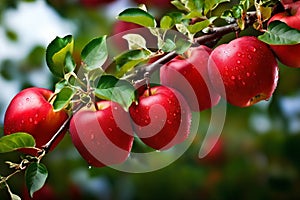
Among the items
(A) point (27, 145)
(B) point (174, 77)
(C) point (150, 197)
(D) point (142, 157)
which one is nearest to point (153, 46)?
(B) point (174, 77)

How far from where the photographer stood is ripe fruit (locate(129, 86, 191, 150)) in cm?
80

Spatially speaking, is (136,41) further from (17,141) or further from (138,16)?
(17,141)

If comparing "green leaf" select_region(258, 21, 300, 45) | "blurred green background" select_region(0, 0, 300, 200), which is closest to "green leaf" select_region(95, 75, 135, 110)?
"green leaf" select_region(258, 21, 300, 45)

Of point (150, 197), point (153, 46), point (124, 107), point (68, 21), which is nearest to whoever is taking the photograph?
point (124, 107)

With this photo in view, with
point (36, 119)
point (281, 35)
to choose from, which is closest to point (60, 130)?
point (36, 119)

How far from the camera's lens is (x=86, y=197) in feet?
5.01

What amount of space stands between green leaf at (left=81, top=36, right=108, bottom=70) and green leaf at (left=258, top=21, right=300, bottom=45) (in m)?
0.18

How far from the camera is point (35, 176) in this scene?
0.77m

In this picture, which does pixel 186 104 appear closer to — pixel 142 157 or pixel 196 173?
pixel 142 157

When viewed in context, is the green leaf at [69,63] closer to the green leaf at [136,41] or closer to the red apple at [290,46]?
the green leaf at [136,41]

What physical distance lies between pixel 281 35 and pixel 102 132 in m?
0.24

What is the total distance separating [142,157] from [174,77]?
0.36 m

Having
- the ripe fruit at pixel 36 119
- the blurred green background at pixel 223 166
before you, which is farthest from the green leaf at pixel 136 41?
the blurred green background at pixel 223 166

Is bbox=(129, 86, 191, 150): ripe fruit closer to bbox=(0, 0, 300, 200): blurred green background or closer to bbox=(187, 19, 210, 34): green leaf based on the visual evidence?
bbox=(187, 19, 210, 34): green leaf
